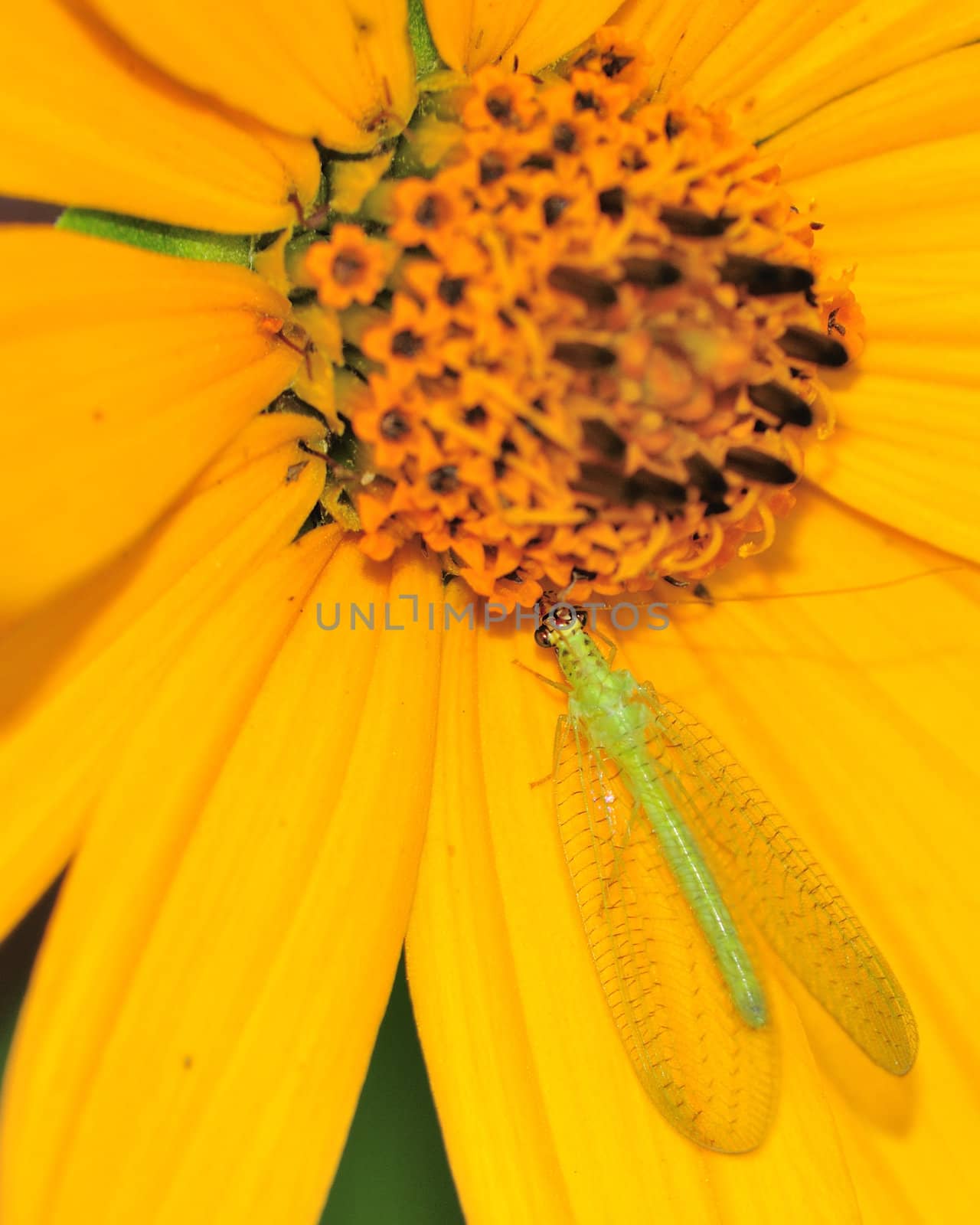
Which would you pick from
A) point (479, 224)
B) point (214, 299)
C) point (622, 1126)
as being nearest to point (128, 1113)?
point (622, 1126)

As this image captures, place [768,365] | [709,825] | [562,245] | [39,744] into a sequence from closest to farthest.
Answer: [39,744] → [562,245] → [768,365] → [709,825]

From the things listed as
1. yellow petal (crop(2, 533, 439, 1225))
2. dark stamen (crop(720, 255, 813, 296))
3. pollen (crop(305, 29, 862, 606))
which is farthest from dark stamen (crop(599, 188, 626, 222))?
yellow petal (crop(2, 533, 439, 1225))

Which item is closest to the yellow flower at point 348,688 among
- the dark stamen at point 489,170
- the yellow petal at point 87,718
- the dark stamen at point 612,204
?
the yellow petal at point 87,718

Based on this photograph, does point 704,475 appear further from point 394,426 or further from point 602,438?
point 394,426

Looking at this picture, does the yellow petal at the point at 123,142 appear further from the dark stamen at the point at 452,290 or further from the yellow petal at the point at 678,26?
the yellow petal at the point at 678,26

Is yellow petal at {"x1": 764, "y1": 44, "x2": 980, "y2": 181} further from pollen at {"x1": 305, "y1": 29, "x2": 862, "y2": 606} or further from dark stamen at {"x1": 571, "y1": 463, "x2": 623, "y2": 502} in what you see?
dark stamen at {"x1": 571, "y1": 463, "x2": 623, "y2": 502}

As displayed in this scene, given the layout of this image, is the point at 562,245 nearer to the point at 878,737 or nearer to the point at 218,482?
the point at 218,482
